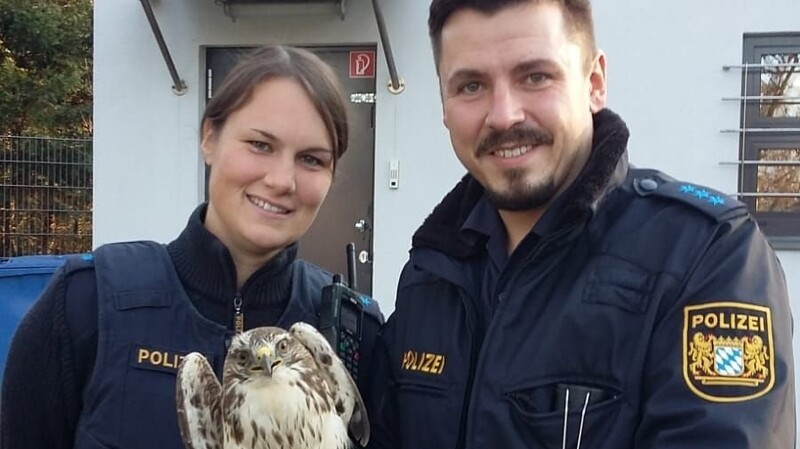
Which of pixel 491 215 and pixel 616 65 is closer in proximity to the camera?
pixel 491 215

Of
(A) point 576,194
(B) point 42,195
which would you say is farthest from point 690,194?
(B) point 42,195

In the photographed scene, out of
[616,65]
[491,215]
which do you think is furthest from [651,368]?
[616,65]

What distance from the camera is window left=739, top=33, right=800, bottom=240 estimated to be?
5809mm

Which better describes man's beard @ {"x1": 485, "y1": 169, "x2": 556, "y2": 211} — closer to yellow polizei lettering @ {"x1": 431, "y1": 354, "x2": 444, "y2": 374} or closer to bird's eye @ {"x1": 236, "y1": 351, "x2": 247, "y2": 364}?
yellow polizei lettering @ {"x1": 431, "y1": 354, "x2": 444, "y2": 374}

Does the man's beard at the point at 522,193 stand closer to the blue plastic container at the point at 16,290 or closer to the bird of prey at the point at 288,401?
the bird of prey at the point at 288,401

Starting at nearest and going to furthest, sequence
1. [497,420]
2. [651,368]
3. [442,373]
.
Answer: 1. [651,368]
2. [497,420]
3. [442,373]

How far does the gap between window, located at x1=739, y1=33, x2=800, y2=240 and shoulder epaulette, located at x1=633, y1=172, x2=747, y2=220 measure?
444 centimetres

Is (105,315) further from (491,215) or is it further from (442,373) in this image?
(491,215)

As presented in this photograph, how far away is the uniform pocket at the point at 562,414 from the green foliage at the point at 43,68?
11840 mm

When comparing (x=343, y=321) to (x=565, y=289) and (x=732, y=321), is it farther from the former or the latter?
(x=732, y=321)

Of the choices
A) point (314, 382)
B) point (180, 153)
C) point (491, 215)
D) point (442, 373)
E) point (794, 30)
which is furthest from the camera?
point (180, 153)

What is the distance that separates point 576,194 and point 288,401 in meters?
0.95

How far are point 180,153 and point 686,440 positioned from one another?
559 centimetres

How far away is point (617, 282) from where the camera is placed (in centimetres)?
164
